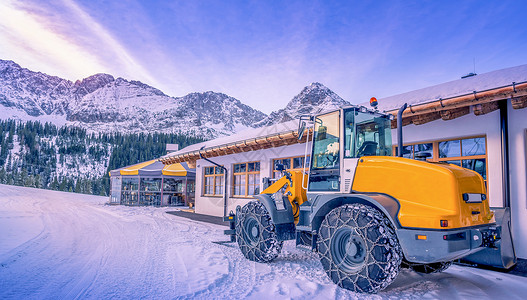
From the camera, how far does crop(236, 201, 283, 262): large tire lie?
200 inches

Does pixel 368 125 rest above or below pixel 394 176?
above

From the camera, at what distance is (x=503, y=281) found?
434 centimetres

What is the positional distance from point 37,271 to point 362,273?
4.39 metres

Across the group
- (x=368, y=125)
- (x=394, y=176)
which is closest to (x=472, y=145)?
(x=368, y=125)

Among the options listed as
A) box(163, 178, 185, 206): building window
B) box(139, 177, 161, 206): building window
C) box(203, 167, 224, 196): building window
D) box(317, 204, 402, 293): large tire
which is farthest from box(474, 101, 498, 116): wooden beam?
box(139, 177, 161, 206): building window

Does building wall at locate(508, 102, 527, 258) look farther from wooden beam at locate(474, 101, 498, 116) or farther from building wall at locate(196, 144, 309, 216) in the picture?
building wall at locate(196, 144, 309, 216)

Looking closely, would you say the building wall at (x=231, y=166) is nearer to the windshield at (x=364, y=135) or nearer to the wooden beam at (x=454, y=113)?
the wooden beam at (x=454, y=113)

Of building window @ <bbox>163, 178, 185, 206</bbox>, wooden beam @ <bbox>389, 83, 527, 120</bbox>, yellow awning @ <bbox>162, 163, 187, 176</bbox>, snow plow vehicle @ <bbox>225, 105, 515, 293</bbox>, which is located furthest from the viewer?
building window @ <bbox>163, 178, 185, 206</bbox>

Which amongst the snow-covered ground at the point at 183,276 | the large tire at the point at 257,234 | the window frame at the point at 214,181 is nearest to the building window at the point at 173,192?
the window frame at the point at 214,181

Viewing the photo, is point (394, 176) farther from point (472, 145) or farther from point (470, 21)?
point (470, 21)

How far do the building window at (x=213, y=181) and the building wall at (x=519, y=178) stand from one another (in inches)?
404

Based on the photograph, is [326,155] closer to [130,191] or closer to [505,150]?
[505,150]

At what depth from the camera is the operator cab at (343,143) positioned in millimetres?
4129

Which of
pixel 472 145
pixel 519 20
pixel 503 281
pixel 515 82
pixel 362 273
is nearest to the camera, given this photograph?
pixel 362 273
